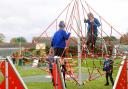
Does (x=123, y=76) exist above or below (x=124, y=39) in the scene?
below

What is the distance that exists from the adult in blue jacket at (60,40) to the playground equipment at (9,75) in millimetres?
3835

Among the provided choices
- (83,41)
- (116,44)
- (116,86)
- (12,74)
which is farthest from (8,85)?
(116,44)

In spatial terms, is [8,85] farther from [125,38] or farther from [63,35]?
[125,38]

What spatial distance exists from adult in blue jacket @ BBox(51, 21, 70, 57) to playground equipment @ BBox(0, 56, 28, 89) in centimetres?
383

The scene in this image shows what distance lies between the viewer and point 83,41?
49.6 ft

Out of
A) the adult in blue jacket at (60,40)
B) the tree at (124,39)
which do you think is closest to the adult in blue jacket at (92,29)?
the tree at (124,39)

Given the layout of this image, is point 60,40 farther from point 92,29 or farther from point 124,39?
point 124,39

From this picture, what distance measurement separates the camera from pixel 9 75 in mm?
10320

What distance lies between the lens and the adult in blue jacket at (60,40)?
13992mm

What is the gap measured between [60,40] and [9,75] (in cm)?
401

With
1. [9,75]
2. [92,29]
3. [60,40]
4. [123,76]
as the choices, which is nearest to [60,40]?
[60,40]

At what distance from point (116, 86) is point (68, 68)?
→ 219 inches

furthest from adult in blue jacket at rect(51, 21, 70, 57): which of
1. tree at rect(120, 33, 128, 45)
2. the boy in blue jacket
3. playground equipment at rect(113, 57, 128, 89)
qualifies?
playground equipment at rect(113, 57, 128, 89)

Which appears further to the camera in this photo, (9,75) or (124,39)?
(124,39)
